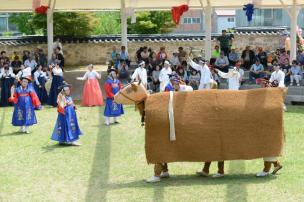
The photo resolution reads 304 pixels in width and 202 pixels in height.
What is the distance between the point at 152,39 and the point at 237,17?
11288mm

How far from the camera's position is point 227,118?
30.5 ft

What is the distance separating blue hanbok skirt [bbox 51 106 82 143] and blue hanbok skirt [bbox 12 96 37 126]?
1669mm

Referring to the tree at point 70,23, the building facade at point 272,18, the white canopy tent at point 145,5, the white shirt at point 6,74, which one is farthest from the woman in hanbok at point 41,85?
the building facade at point 272,18

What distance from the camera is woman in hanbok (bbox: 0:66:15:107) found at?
19.2 metres

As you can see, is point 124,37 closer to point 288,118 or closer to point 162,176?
point 288,118

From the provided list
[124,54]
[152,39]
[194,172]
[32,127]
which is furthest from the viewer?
[152,39]

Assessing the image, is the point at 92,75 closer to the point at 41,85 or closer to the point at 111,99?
the point at 41,85

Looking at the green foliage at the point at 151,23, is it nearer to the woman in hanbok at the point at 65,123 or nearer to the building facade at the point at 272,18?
the building facade at the point at 272,18

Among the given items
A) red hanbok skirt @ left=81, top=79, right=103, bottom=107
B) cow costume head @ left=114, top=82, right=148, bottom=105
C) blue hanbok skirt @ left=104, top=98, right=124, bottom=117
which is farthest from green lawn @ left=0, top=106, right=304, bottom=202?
red hanbok skirt @ left=81, top=79, right=103, bottom=107

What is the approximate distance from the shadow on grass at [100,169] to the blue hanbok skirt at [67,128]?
20.7 inches

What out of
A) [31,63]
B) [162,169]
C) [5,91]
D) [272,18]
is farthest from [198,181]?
[272,18]

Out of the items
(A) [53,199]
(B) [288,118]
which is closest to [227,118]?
(A) [53,199]

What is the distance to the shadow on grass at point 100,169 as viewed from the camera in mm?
8797

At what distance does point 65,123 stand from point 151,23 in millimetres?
19692
